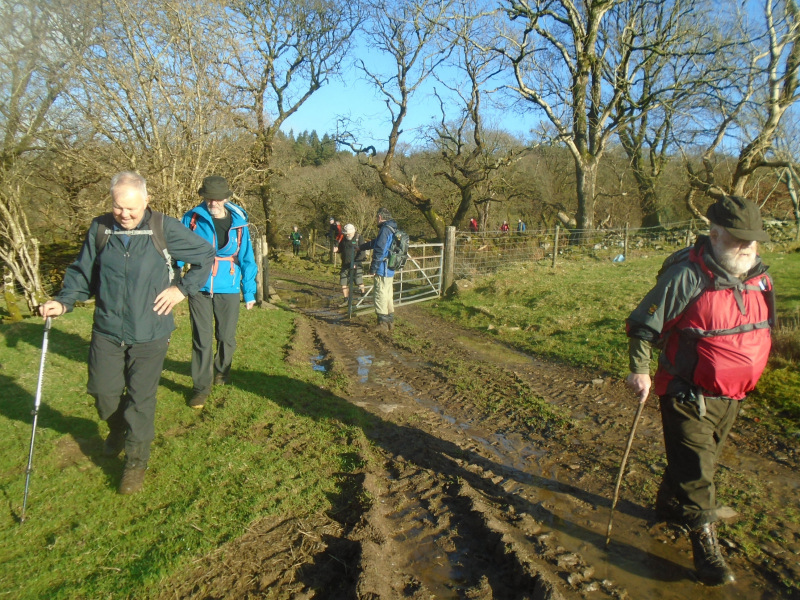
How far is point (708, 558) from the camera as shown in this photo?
290 centimetres

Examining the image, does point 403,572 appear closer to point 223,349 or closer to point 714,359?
point 714,359

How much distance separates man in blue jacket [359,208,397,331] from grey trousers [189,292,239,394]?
4270mm

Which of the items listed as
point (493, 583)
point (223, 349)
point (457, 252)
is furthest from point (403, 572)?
point (457, 252)

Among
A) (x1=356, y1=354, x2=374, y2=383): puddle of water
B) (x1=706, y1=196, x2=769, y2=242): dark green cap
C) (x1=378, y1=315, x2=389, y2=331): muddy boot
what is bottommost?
(x1=356, y1=354, x2=374, y2=383): puddle of water

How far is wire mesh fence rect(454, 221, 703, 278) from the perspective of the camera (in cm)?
1449

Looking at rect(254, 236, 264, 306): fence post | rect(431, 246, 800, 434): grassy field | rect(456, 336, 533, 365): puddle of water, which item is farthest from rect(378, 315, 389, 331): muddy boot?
rect(254, 236, 264, 306): fence post

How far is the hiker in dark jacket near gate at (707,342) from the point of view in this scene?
2939 millimetres

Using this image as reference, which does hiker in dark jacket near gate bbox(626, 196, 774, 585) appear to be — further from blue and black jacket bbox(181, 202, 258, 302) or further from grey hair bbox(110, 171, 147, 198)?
blue and black jacket bbox(181, 202, 258, 302)

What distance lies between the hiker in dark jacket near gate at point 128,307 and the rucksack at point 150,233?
1 cm

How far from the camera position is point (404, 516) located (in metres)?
3.48

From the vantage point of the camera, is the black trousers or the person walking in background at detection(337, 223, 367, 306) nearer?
the black trousers

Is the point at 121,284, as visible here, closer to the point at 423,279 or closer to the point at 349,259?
the point at 349,259

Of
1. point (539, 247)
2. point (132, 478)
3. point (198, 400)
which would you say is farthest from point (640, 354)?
point (539, 247)

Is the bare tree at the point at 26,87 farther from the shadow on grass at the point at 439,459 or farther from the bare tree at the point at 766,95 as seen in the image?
the bare tree at the point at 766,95
